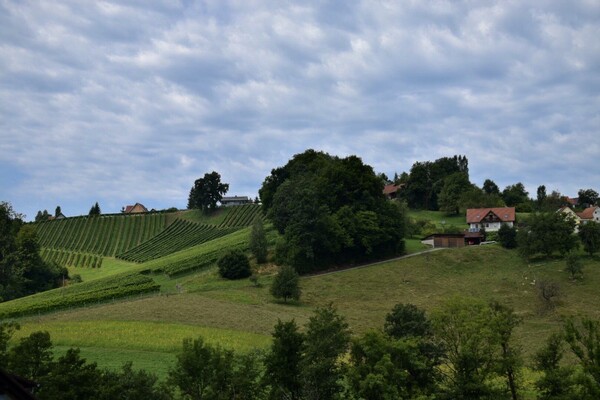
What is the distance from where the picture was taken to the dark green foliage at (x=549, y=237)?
242ft

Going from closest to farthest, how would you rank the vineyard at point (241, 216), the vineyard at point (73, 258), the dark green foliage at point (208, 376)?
the dark green foliage at point (208, 376)
the vineyard at point (73, 258)
the vineyard at point (241, 216)

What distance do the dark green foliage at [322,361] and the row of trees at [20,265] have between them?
6022cm

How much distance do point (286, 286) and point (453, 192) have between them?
234 feet

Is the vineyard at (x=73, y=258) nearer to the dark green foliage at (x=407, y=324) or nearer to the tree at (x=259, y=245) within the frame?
the tree at (x=259, y=245)

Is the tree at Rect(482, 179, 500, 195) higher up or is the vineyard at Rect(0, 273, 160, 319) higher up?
the tree at Rect(482, 179, 500, 195)

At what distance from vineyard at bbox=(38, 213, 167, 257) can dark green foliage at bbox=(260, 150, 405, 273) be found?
54898 mm

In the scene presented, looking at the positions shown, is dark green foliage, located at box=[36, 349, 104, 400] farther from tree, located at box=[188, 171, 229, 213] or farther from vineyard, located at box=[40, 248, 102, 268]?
tree, located at box=[188, 171, 229, 213]

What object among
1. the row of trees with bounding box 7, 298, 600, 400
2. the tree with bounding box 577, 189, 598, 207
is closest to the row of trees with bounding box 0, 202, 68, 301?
the row of trees with bounding box 7, 298, 600, 400

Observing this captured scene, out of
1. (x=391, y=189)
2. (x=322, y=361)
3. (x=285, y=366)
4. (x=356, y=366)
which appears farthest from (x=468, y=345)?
(x=391, y=189)

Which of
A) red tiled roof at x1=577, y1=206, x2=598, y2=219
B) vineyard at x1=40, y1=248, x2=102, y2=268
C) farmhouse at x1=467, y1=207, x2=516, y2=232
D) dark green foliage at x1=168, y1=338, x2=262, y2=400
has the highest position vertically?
red tiled roof at x1=577, y1=206, x2=598, y2=219

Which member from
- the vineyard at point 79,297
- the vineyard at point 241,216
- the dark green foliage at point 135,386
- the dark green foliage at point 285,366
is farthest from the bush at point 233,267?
the vineyard at point 241,216

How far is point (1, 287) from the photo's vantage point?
3071 inches

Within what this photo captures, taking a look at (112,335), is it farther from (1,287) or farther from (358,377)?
→ (1,287)

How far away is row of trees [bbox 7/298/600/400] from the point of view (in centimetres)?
2308
